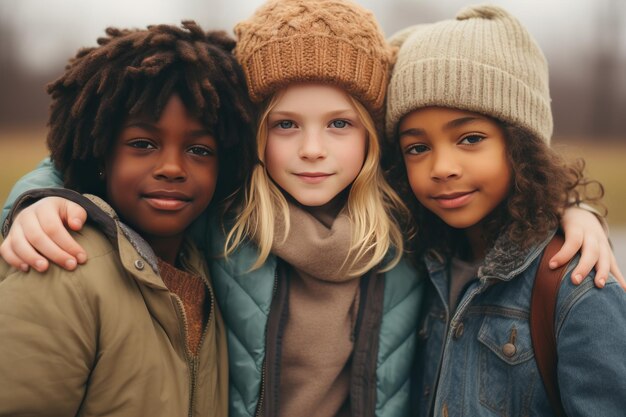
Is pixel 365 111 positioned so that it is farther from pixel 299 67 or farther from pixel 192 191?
pixel 192 191

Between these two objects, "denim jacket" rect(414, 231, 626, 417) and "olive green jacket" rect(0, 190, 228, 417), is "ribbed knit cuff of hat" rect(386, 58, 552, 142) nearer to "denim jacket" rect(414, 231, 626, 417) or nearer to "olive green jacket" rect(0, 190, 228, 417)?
"denim jacket" rect(414, 231, 626, 417)

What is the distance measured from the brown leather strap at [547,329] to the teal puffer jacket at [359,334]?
451 millimetres

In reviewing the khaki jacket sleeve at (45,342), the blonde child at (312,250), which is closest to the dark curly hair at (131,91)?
the blonde child at (312,250)

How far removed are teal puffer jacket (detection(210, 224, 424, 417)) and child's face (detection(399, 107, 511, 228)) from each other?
0.33m

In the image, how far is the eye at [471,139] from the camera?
1.86 m

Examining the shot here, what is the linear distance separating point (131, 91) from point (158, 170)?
9.0 inches

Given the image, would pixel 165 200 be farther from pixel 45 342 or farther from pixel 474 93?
pixel 474 93

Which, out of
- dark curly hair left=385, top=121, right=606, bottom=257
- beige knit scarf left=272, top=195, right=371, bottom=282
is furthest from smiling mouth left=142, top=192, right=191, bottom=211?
dark curly hair left=385, top=121, right=606, bottom=257

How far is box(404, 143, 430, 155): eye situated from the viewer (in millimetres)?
1942

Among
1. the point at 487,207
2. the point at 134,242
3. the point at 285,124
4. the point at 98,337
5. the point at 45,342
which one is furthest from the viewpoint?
the point at 285,124

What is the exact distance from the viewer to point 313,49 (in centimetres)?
193

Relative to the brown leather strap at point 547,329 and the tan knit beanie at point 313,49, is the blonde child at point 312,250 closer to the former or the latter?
the tan knit beanie at point 313,49

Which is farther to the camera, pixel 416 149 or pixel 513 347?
pixel 416 149

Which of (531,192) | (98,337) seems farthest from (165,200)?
(531,192)
